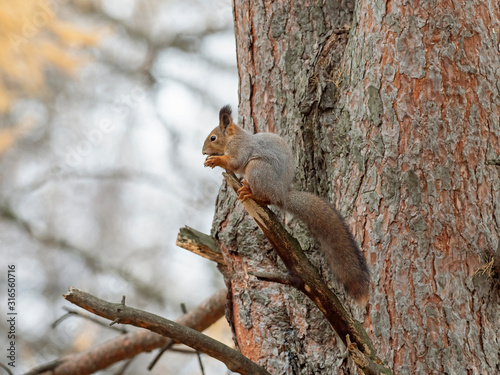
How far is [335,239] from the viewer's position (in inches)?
59.4

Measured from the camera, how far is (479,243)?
1.40 meters

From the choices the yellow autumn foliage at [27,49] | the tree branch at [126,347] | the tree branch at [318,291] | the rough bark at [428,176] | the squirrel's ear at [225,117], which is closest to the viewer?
the tree branch at [318,291]

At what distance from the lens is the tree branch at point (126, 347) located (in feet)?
7.94

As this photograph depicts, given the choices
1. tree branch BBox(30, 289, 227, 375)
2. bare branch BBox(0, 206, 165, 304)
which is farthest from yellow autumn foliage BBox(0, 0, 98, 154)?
tree branch BBox(30, 289, 227, 375)

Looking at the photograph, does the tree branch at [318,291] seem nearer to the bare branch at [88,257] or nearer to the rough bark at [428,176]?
the rough bark at [428,176]

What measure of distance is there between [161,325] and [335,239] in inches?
20.2

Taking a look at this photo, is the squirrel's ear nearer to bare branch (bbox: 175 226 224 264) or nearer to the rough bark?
bare branch (bbox: 175 226 224 264)

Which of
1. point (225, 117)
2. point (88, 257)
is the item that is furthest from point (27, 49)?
point (225, 117)

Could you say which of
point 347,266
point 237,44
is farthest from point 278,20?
point 347,266

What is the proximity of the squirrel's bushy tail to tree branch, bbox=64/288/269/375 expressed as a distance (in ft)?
1.06

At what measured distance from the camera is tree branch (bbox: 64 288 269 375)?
4.16 feet

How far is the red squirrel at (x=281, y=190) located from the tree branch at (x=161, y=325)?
1.10 ft

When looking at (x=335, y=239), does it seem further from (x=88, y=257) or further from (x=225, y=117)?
(x=88, y=257)

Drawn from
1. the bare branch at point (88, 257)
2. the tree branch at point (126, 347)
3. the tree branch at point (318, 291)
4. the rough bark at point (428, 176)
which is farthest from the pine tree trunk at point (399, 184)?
the bare branch at point (88, 257)
